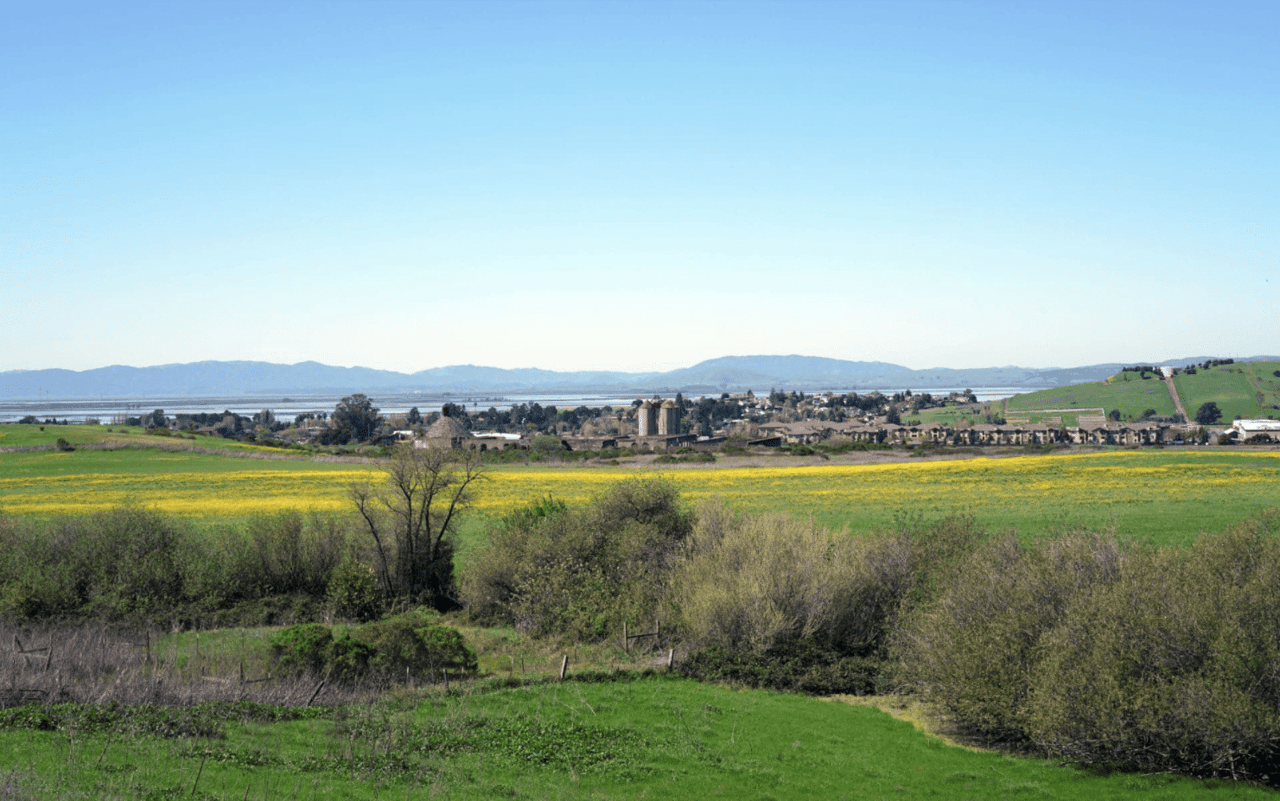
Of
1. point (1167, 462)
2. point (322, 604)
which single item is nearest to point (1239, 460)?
point (1167, 462)

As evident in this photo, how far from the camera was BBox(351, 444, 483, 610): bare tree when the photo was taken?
39062 millimetres

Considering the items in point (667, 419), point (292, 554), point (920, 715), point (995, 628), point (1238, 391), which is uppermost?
point (1238, 391)

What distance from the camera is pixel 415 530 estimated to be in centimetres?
4028

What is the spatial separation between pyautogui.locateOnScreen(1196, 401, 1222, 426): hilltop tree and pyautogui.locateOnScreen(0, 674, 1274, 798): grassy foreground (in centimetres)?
16814

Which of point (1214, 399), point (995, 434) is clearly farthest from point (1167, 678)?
point (1214, 399)

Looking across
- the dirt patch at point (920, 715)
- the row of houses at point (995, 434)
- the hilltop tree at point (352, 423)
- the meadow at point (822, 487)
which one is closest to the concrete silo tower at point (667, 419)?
the row of houses at point (995, 434)

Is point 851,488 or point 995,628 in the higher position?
point 995,628

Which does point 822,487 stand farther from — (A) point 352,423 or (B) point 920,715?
(A) point 352,423

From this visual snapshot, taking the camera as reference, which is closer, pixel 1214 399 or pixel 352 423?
pixel 352 423

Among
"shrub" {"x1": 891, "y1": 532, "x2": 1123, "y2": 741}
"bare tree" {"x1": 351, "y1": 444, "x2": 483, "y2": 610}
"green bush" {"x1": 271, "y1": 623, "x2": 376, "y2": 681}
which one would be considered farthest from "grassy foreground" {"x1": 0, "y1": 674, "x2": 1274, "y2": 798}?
"bare tree" {"x1": 351, "y1": 444, "x2": 483, "y2": 610}

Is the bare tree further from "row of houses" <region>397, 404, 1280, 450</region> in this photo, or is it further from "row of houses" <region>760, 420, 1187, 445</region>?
"row of houses" <region>760, 420, 1187, 445</region>

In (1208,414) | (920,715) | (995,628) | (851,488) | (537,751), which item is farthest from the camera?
(1208,414)

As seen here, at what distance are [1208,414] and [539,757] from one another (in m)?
179

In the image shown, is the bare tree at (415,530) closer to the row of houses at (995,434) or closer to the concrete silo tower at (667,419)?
the row of houses at (995,434)
